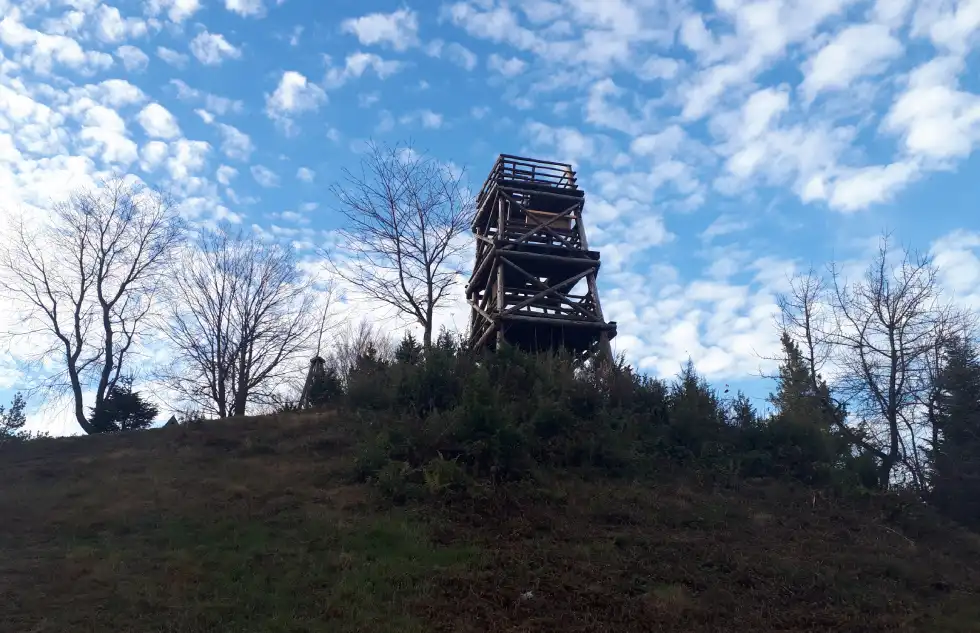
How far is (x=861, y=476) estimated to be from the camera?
16156 mm

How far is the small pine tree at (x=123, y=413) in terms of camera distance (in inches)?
899

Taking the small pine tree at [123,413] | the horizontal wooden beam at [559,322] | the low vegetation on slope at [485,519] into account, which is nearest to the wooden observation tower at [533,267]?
the horizontal wooden beam at [559,322]

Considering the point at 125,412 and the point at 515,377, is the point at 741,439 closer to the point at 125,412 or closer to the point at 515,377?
the point at 515,377

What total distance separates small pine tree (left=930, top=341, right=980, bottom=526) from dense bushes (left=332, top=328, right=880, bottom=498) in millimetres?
2104

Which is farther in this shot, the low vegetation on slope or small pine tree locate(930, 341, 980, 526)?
small pine tree locate(930, 341, 980, 526)

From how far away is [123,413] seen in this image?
75.6 ft

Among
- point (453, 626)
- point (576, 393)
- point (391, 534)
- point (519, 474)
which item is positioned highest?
point (576, 393)

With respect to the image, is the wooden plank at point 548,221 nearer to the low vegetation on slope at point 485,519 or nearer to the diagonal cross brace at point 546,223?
the diagonal cross brace at point 546,223

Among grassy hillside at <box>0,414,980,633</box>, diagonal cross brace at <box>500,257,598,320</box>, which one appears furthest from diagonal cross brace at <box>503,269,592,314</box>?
grassy hillside at <box>0,414,980,633</box>

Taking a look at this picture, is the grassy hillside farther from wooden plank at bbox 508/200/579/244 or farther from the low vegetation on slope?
wooden plank at bbox 508/200/579/244

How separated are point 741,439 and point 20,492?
45.7 feet

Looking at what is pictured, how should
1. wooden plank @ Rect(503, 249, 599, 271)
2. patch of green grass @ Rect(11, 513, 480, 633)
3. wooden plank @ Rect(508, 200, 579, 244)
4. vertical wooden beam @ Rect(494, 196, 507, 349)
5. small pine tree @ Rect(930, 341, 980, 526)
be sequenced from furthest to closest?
wooden plank @ Rect(508, 200, 579, 244) → wooden plank @ Rect(503, 249, 599, 271) → vertical wooden beam @ Rect(494, 196, 507, 349) → small pine tree @ Rect(930, 341, 980, 526) → patch of green grass @ Rect(11, 513, 480, 633)

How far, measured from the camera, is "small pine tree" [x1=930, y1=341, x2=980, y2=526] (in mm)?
16266

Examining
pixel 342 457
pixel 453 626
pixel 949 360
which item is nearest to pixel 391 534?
pixel 453 626
